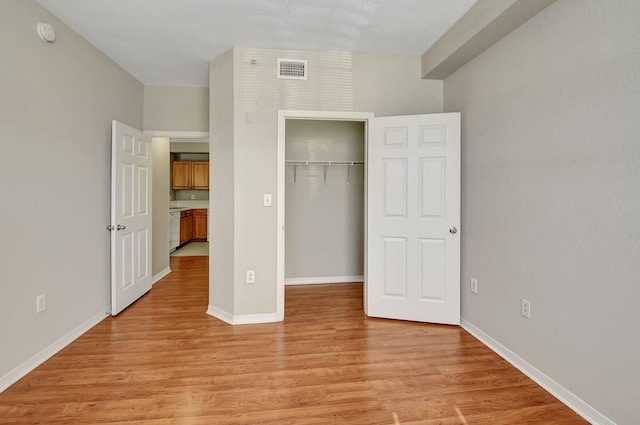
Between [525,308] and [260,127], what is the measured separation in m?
2.61

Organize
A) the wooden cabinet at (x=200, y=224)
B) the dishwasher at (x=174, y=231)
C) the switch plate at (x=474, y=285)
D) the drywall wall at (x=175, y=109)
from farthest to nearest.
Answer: the wooden cabinet at (x=200, y=224), the dishwasher at (x=174, y=231), the drywall wall at (x=175, y=109), the switch plate at (x=474, y=285)

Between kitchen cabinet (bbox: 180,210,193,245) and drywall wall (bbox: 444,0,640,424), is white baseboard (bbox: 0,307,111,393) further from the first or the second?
kitchen cabinet (bbox: 180,210,193,245)

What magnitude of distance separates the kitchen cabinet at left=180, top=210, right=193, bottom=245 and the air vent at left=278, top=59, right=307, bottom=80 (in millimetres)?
5187

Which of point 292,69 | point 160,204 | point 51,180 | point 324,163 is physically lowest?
point 160,204

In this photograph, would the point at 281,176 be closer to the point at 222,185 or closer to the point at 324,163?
the point at 222,185

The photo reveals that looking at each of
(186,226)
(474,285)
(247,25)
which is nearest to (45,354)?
(247,25)

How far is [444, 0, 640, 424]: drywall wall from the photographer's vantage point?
5.02 feet

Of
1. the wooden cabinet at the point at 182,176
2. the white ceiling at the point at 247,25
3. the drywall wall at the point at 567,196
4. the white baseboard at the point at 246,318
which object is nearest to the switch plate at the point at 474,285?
the drywall wall at the point at 567,196

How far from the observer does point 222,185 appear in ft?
10.1

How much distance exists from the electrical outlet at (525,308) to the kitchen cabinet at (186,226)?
667 cm

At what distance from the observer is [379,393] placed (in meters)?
1.90

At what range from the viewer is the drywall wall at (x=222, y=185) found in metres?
2.99

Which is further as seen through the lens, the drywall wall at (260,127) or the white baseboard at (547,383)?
the drywall wall at (260,127)

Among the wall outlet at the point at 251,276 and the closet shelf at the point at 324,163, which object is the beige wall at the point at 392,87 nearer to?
the closet shelf at the point at 324,163
